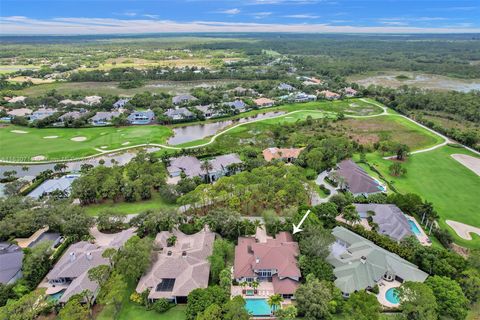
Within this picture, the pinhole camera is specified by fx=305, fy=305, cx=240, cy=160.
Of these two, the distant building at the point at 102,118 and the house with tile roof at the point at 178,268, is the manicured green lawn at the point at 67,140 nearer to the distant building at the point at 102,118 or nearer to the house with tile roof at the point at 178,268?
the distant building at the point at 102,118

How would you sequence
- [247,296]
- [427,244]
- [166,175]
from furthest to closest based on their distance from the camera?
[166,175] → [427,244] → [247,296]

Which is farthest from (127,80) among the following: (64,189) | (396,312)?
(396,312)

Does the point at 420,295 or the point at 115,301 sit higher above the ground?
the point at 420,295

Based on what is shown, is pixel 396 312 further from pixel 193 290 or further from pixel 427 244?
pixel 193 290

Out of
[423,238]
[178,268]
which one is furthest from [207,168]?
[423,238]

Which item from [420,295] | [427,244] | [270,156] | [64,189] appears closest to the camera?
[420,295]

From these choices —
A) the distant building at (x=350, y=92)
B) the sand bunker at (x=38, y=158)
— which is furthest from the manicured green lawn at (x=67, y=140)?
the distant building at (x=350, y=92)

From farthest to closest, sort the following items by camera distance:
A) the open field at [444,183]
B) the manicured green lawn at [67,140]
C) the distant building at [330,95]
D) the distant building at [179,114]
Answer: the distant building at [330,95] < the distant building at [179,114] < the manicured green lawn at [67,140] < the open field at [444,183]
